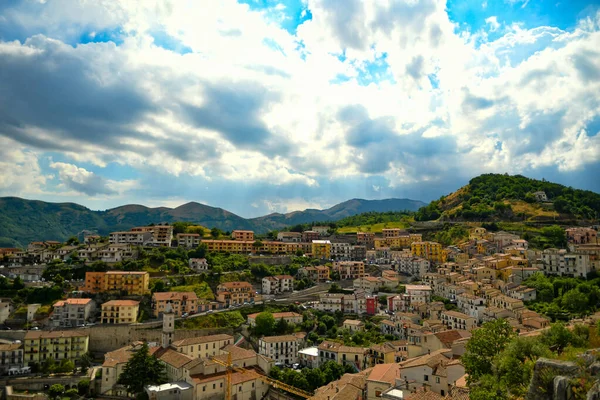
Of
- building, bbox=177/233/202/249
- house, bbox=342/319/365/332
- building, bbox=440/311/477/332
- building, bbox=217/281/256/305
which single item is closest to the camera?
building, bbox=440/311/477/332

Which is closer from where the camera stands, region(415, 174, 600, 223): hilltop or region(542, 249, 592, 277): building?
region(542, 249, 592, 277): building

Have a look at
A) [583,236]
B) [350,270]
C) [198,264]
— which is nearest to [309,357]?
[350,270]

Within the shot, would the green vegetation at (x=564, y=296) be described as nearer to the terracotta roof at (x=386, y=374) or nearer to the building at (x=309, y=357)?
the terracotta roof at (x=386, y=374)

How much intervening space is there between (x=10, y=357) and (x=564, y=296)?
51.7m

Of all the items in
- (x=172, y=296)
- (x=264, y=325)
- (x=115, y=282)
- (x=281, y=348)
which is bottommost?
(x=281, y=348)

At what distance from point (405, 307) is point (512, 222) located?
39578 mm

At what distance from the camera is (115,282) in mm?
49031

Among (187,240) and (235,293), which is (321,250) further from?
(235,293)

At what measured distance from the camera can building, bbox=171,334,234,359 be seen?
1470 inches

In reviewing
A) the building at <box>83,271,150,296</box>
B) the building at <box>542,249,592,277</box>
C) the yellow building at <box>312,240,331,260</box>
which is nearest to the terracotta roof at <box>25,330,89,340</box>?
the building at <box>83,271,150,296</box>

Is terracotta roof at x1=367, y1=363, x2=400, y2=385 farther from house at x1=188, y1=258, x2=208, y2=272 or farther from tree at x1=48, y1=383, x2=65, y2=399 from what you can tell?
house at x1=188, y1=258, x2=208, y2=272

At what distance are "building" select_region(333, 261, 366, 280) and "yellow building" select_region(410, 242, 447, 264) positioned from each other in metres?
9.78

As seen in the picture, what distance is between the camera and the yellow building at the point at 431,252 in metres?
66.0

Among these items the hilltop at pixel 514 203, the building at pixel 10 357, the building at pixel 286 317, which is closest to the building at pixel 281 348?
the building at pixel 286 317
